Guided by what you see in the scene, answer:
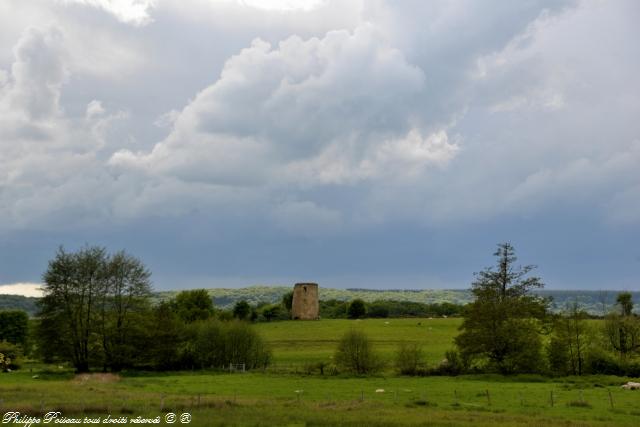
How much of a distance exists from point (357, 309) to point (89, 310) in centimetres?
9684

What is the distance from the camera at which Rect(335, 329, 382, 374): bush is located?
6494 centimetres

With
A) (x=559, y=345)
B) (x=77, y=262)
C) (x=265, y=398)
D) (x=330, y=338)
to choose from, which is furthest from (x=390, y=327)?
(x=265, y=398)

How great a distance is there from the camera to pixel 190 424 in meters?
29.5

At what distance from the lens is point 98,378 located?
2434 inches

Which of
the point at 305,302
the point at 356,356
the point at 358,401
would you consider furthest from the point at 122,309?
the point at 305,302

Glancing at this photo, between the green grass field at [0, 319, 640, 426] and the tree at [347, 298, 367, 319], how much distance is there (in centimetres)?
9373

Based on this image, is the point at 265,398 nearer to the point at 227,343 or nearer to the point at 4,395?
the point at 4,395

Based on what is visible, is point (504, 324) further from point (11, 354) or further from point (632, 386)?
point (11, 354)

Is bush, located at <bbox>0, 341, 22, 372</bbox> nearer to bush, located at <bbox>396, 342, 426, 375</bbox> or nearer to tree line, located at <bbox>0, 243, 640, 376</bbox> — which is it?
tree line, located at <bbox>0, 243, 640, 376</bbox>

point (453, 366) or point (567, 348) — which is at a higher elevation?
point (567, 348)

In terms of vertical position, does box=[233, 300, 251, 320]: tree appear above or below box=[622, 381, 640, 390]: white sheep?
above

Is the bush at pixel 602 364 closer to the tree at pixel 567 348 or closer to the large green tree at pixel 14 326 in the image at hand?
the tree at pixel 567 348

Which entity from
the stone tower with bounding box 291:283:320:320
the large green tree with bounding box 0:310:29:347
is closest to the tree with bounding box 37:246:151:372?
the large green tree with bounding box 0:310:29:347

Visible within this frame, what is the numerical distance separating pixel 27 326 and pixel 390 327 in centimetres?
6512
